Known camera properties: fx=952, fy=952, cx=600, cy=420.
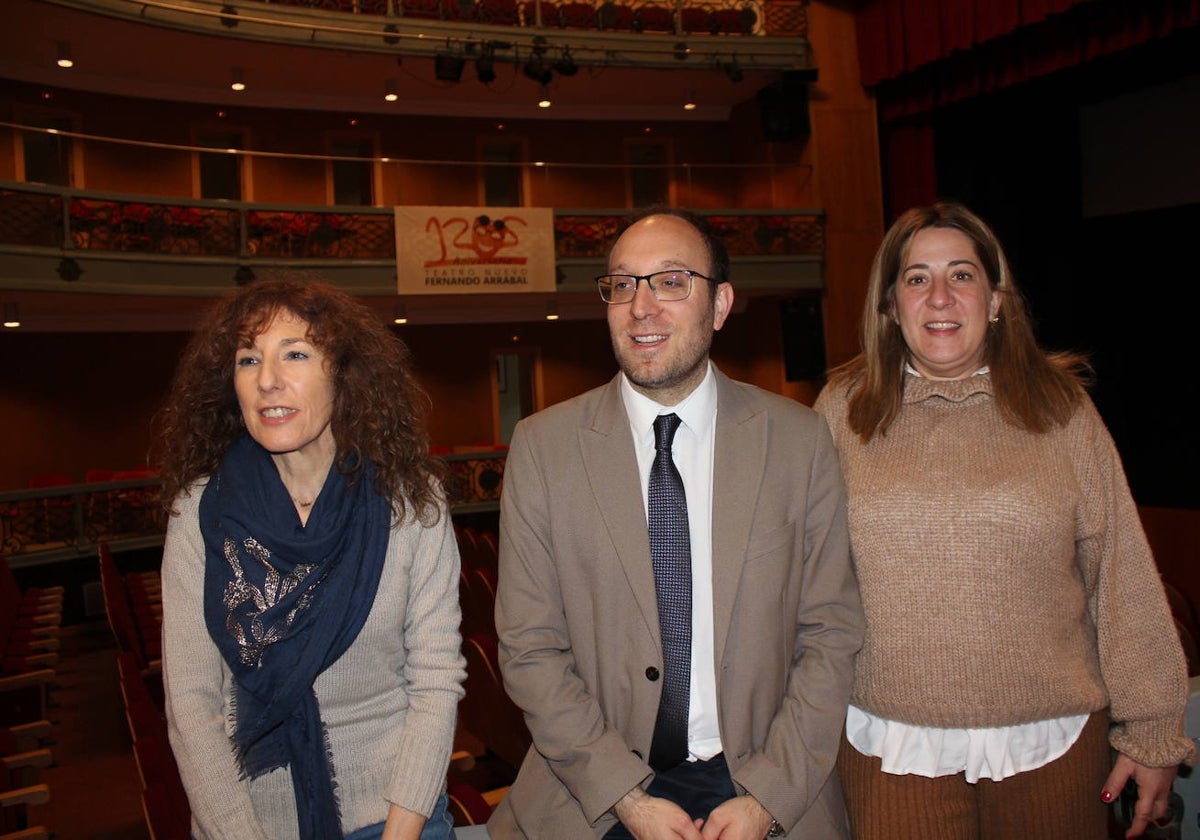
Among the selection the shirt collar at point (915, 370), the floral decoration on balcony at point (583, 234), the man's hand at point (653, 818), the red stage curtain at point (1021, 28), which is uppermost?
the red stage curtain at point (1021, 28)

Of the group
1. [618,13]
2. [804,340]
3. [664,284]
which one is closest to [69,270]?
[618,13]

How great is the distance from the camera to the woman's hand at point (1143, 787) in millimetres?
1801

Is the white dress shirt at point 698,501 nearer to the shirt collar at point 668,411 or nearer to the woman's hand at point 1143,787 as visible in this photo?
the shirt collar at point 668,411

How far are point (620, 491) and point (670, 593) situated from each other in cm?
21

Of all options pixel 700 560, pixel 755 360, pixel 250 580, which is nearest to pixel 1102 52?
pixel 755 360

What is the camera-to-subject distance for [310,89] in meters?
12.2

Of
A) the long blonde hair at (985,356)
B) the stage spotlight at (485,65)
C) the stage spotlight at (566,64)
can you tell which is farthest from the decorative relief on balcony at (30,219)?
the long blonde hair at (985,356)

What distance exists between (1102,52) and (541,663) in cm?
883

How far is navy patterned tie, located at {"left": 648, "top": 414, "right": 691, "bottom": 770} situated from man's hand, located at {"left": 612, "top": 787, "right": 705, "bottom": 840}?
0.09m

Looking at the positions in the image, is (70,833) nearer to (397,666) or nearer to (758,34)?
(397,666)

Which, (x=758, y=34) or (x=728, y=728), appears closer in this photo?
(x=728, y=728)

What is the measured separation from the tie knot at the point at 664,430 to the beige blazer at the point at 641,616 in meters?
0.07

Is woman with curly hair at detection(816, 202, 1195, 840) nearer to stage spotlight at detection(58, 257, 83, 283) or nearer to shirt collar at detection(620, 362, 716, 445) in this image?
shirt collar at detection(620, 362, 716, 445)

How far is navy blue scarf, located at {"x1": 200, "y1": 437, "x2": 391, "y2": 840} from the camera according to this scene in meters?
1.64
